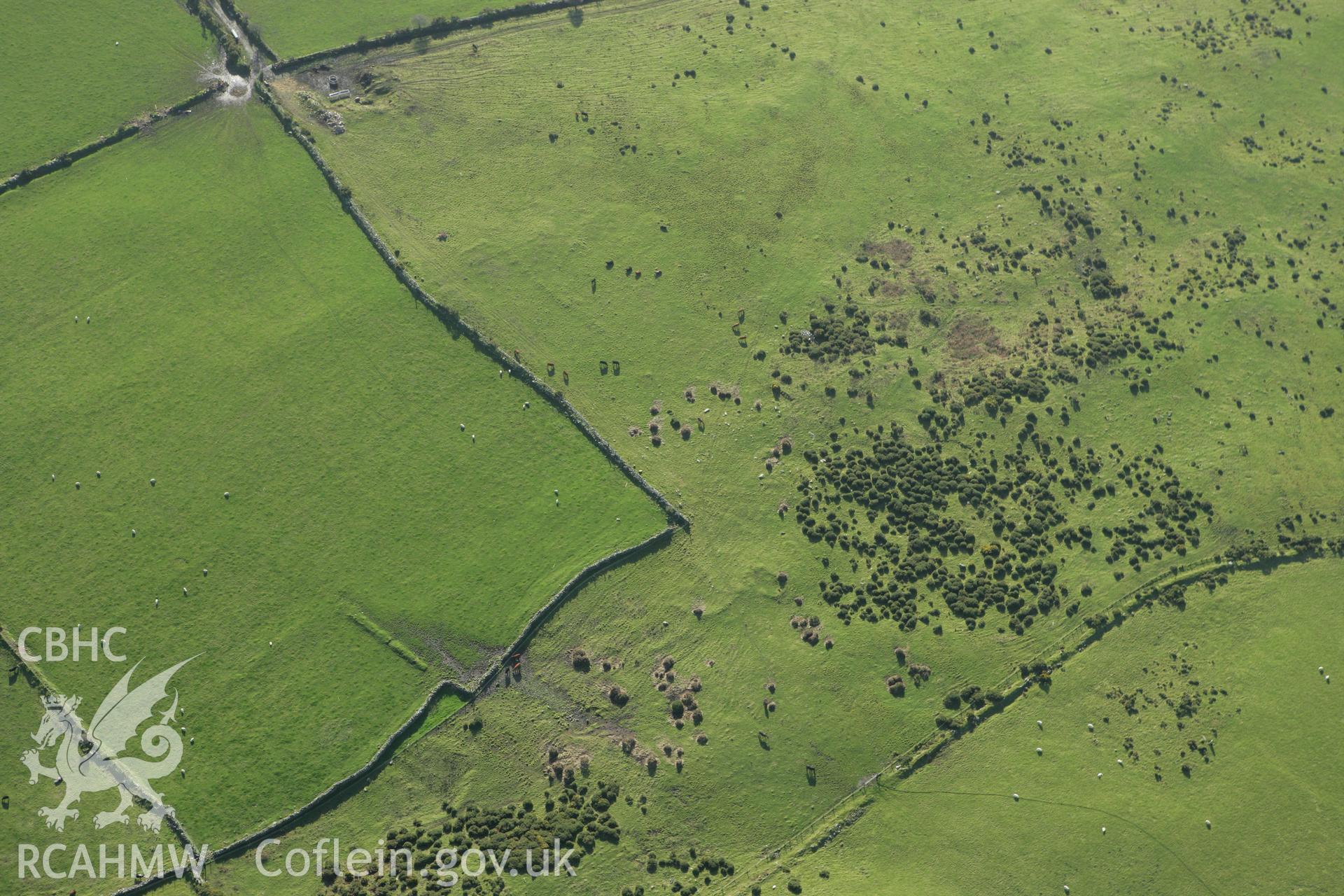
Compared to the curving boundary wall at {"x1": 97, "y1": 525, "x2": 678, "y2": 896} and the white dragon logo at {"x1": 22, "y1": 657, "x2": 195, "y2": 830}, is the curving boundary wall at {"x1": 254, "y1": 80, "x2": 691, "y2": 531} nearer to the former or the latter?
the curving boundary wall at {"x1": 97, "y1": 525, "x2": 678, "y2": 896}

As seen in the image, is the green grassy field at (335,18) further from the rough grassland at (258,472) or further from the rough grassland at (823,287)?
the rough grassland at (258,472)

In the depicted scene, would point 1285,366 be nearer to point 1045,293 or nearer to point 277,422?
point 1045,293

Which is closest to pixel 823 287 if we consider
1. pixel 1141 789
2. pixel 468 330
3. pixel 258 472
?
pixel 468 330

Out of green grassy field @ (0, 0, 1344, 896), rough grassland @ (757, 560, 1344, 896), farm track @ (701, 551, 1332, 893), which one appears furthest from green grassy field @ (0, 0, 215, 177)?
rough grassland @ (757, 560, 1344, 896)

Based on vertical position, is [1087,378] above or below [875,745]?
above

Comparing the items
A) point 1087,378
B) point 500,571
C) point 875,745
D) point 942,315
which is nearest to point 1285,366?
point 1087,378
